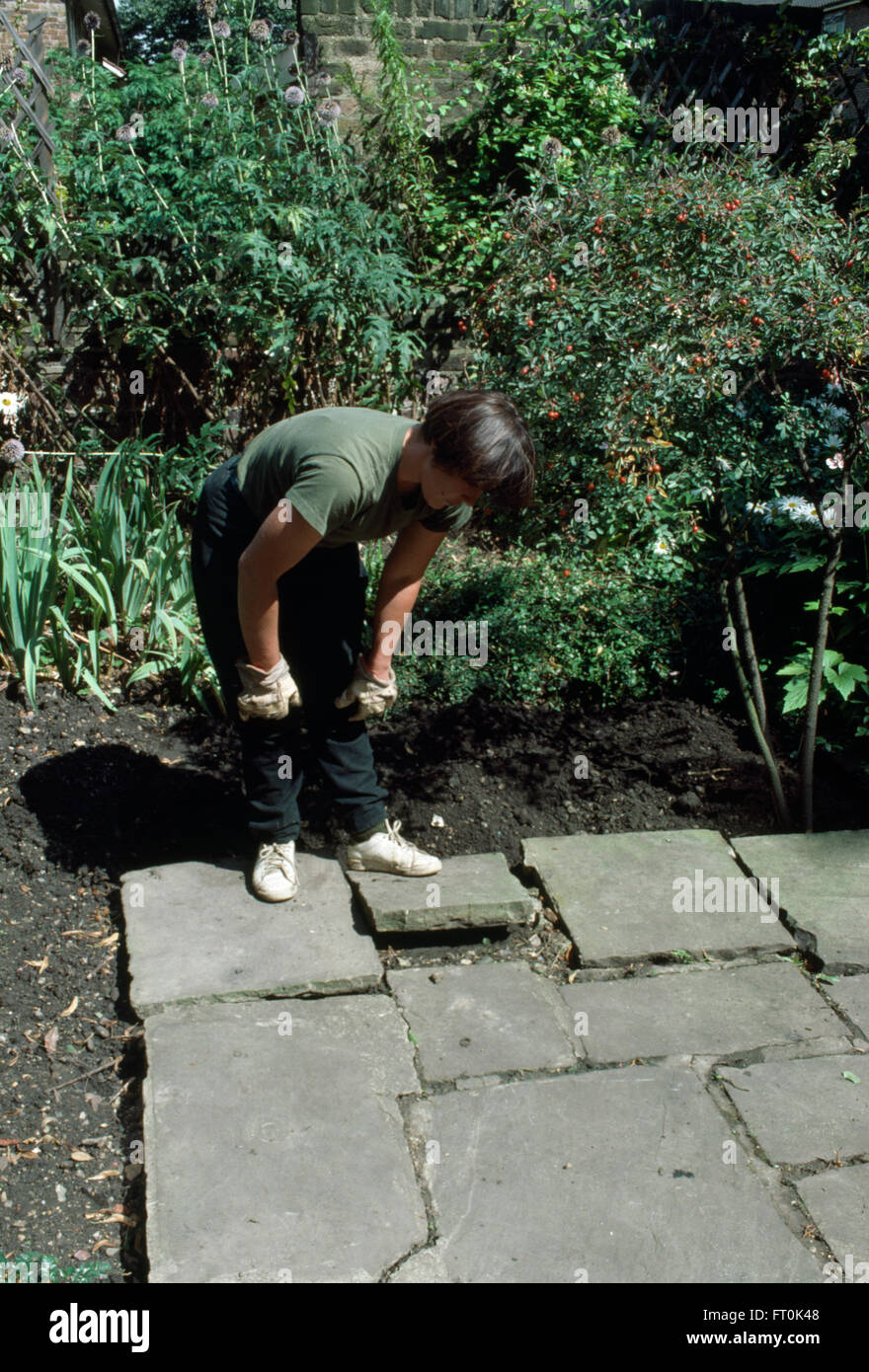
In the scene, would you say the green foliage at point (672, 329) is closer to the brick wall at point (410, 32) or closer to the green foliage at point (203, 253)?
the green foliage at point (203, 253)

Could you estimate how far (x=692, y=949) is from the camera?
2.79m

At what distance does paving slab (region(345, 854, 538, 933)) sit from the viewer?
277 centimetres

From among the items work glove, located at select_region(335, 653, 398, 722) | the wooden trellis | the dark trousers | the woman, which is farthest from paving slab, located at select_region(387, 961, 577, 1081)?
the wooden trellis

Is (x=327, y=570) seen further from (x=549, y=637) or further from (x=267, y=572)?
(x=549, y=637)

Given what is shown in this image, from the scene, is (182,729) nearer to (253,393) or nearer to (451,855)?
(451,855)

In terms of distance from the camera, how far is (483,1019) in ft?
8.43

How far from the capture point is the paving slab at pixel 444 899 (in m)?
2.77

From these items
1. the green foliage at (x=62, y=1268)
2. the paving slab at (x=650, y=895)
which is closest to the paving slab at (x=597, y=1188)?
the paving slab at (x=650, y=895)

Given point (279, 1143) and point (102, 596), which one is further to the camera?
point (102, 596)

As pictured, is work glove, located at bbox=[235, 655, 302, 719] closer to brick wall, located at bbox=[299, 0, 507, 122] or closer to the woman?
the woman

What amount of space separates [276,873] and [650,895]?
3.34ft

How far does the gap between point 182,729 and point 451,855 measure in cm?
106

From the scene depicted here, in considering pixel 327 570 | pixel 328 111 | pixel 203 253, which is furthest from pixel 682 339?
pixel 328 111
